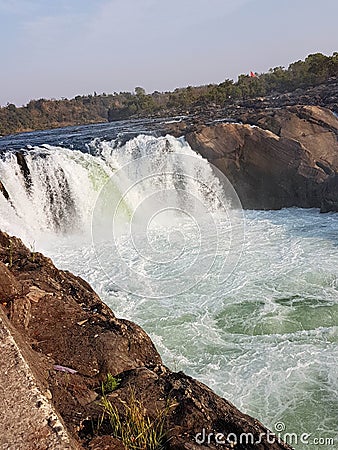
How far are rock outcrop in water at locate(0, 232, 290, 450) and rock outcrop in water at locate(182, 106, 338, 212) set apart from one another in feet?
32.9

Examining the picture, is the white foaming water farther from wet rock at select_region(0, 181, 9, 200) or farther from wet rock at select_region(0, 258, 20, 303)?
wet rock at select_region(0, 258, 20, 303)

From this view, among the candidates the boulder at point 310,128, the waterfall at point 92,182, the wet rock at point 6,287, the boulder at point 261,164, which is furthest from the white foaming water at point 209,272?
the wet rock at point 6,287

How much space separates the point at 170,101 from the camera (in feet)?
120

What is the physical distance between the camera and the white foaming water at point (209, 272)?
480cm

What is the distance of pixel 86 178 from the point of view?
12633mm

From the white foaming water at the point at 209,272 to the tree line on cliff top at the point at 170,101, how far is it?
48.7 feet

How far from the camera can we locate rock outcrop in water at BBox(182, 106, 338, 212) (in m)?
12.6

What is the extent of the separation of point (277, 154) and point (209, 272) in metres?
6.26

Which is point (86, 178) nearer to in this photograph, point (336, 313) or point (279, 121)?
point (279, 121)

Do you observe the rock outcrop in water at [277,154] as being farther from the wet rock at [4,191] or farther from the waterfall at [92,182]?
the wet rock at [4,191]

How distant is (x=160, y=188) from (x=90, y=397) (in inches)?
453

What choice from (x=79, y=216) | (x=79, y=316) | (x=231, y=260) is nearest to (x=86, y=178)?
(x=79, y=216)

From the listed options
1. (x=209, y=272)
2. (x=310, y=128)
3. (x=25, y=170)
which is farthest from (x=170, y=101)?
(x=209, y=272)

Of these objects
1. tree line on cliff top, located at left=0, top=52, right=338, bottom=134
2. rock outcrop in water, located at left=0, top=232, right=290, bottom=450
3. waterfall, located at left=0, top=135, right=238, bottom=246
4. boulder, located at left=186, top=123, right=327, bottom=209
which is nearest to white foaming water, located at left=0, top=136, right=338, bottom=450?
waterfall, located at left=0, top=135, right=238, bottom=246
